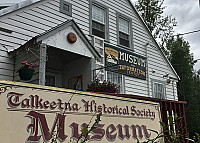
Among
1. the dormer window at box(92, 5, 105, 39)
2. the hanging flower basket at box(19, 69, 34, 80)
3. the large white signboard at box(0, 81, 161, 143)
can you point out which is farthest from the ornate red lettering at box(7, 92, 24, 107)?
the dormer window at box(92, 5, 105, 39)

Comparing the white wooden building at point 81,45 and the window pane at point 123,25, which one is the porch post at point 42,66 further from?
the window pane at point 123,25

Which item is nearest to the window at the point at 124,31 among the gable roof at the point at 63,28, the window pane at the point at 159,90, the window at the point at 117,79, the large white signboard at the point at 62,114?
the window at the point at 117,79

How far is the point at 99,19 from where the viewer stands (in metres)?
9.76

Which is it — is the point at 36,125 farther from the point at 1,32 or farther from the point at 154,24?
the point at 154,24

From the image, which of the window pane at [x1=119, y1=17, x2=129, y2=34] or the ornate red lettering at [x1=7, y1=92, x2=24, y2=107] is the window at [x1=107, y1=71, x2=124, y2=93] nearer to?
the window pane at [x1=119, y1=17, x2=129, y2=34]

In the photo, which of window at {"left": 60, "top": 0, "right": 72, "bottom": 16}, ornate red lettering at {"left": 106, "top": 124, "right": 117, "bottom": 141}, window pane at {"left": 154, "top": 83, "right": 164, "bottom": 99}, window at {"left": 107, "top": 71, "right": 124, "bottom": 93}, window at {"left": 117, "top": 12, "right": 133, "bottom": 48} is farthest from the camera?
window pane at {"left": 154, "top": 83, "right": 164, "bottom": 99}

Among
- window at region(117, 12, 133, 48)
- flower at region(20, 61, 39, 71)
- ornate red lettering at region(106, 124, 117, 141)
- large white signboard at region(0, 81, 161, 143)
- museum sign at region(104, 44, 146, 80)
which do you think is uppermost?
window at region(117, 12, 133, 48)

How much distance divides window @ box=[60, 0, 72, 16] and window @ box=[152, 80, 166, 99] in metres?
5.73

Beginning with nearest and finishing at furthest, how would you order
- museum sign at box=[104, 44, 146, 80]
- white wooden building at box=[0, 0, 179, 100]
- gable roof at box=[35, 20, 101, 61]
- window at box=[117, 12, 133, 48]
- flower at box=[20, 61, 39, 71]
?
flower at box=[20, 61, 39, 71] → gable roof at box=[35, 20, 101, 61] → white wooden building at box=[0, 0, 179, 100] → museum sign at box=[104, 44, 146, 80] → window at box=[117, 12, 133, 48]

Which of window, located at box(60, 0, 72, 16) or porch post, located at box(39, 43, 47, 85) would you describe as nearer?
porch post, located at box(39, 43, 47, 85)

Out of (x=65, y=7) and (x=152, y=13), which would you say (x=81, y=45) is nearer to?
(x=65, y=7)

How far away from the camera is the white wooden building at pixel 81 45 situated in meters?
6.32

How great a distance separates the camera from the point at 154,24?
22422mm

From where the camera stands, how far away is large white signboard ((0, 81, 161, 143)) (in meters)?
2.96
